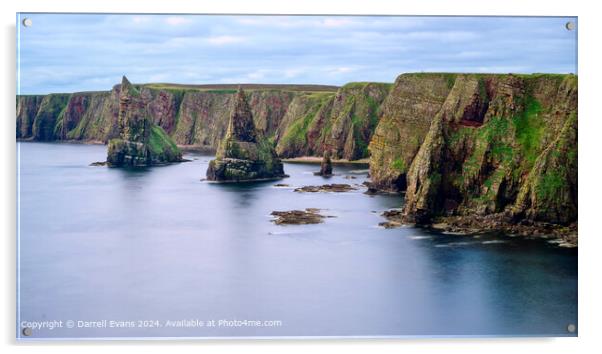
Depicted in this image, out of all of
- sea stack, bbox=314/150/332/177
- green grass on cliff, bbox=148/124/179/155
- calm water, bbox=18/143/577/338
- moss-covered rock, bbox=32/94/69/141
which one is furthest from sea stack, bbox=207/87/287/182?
moss-covered rock, bbox=32/94/69/141

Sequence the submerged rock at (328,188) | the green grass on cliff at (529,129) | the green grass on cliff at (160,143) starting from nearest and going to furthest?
the green grass on cliff at (529,129)
the submerged rock at (328,188)
the green grass on cliff at (160,143)

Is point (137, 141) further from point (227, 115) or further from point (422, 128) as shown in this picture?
point (422, 128)

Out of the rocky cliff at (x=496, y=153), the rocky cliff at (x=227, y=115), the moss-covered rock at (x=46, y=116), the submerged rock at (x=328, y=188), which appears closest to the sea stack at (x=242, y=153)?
the rocky cliff at (x=227, y=115)

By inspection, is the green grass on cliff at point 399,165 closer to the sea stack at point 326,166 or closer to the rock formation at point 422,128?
the rock formation at point 422,128

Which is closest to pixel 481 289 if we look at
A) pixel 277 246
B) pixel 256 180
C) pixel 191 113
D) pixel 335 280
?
pixel 335 280

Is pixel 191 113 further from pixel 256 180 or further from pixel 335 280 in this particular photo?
pixel 335 280
